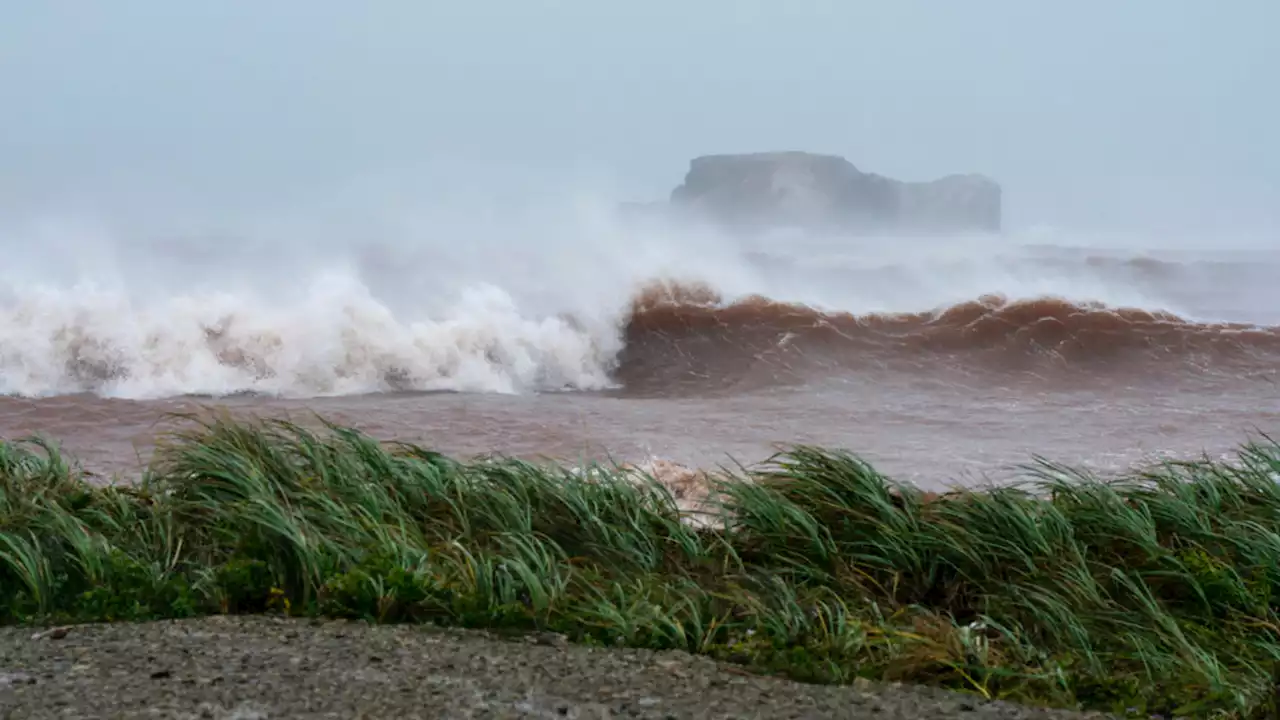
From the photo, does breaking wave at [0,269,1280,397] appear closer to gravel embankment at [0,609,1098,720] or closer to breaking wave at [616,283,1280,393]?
breaking wave at [616,283,1280,393]

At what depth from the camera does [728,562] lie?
4.91 m

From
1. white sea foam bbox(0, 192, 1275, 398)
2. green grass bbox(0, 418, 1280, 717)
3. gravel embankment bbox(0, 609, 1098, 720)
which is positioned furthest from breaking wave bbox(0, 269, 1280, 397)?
gravel embankment bbox(0, 609, 1098, 720)

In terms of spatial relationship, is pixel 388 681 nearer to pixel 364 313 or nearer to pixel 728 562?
pixel 728 562

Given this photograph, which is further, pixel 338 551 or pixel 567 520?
pixel 567 520

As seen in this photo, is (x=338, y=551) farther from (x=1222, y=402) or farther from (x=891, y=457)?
(x=1222, y=402)

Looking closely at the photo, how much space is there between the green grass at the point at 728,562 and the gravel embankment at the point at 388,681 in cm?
21

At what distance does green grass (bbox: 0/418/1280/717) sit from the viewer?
4047 millimetres

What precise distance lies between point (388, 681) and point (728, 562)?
177 centimetres

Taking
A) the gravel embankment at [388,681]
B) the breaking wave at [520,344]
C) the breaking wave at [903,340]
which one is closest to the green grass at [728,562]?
the gravel embankment at [388,681]

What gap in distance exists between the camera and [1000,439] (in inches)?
462

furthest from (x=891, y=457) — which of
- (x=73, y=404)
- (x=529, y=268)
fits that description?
(x=529, y=268)

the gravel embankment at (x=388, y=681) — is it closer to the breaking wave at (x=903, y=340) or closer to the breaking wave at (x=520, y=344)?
the breaking wave at (x=520, y=344)

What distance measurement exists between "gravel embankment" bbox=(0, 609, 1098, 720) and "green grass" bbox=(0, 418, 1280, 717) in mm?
215

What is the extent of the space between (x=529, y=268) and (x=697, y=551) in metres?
16.7
